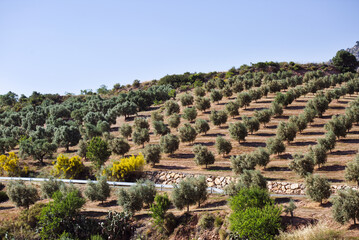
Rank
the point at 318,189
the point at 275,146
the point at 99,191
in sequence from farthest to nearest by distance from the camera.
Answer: the point at 275,146
the point at 99,191
the point at 318,189

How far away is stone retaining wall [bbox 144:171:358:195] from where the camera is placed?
27844 mm

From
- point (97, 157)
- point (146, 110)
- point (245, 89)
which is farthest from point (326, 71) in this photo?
point (97, 157)

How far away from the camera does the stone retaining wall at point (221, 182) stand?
2784 centimetres

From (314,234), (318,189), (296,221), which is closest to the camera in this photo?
(314,234)

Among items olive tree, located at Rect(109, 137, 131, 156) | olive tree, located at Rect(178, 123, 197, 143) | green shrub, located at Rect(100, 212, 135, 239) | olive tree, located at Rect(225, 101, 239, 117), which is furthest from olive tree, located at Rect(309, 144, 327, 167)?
olive tree, located at Rect(109, 137, 131, 156)

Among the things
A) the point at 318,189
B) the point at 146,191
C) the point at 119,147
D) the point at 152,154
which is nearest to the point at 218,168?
the point at 152,154

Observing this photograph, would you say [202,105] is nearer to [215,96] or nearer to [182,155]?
[215,96]

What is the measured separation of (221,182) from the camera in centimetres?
3250

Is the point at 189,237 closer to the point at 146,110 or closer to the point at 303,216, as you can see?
the point at 303,216

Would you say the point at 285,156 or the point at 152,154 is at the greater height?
the point at 152,154

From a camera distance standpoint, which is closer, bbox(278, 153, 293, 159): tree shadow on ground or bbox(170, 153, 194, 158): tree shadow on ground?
bbox(278, 153, 293, 159): tree shadow on ground

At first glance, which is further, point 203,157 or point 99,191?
point 203,157

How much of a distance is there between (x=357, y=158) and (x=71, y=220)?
97.1 ft

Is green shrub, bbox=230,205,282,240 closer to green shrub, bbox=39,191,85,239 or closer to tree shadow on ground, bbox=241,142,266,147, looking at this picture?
green shrub, bbox=39,191,85,239
